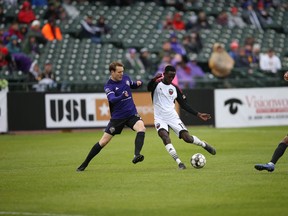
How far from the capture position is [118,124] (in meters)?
15.2

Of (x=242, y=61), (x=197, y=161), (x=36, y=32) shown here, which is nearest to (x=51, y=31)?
(x=36, y=32)

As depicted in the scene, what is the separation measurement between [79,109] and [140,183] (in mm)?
14331

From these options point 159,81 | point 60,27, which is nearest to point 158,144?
point 159,81

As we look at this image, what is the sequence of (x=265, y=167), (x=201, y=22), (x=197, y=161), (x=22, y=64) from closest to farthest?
(x=265, y=167), (x=197, y=161), (x=22, y=64), (x=201, y=22)

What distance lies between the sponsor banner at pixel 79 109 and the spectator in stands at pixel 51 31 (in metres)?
4.11

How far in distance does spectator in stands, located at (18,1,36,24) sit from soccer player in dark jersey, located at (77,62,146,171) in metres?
16.2

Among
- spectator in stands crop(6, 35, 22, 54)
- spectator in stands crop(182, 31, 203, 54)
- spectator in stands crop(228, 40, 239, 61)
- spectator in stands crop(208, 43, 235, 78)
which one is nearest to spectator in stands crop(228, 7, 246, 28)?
spectator in stands crop(182, 31, 203, 54)

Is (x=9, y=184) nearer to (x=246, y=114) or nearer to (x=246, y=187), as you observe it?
(x=246, y=187)

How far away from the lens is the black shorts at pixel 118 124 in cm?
1516

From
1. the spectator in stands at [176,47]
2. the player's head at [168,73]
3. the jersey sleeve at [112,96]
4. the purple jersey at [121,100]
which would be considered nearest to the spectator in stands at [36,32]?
the spectator in stands at [176,47]

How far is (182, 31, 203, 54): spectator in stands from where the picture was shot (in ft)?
106

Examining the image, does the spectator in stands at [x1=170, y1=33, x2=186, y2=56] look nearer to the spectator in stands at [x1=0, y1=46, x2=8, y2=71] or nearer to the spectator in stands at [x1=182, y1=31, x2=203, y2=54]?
the spectator in stands at [x1=182, y1=31, x2=203, y2=54]

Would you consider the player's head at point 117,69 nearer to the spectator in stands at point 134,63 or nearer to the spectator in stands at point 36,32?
the spectator in stands at point 134,63

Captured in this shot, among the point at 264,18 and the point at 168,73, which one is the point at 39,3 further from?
the point at 168,73
